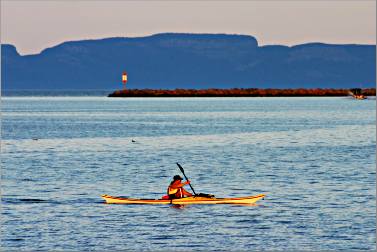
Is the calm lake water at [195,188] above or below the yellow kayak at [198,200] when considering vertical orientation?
below

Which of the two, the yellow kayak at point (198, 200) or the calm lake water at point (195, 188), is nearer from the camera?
the calm lake water at point (195, 188)

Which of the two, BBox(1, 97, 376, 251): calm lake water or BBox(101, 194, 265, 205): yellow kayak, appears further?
BBox(101, 194, 265, 205): yellow kayak

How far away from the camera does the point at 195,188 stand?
42344mm

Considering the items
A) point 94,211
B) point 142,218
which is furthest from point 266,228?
point 94,211

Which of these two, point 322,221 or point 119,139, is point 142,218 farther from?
point 119,139

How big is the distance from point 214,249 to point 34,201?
11842 millimetres

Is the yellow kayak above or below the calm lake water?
above

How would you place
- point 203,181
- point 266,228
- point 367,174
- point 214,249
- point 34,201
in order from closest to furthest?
point 214,249 → point 266,228 → point 34,201 → point 203,181 → point 367,174

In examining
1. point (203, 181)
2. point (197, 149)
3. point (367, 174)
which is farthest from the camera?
point (197, 149)

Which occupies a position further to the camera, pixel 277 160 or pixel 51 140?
pixel 51 140

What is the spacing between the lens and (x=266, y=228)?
30906 millimetres

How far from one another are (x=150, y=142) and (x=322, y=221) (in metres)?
42.6

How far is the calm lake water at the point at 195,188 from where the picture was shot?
29.4 m

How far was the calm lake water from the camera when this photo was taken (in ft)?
96.3
